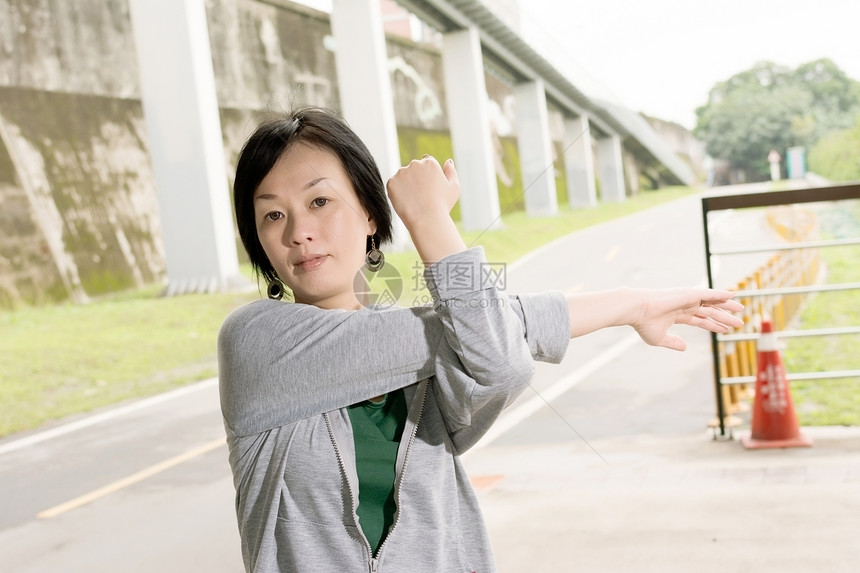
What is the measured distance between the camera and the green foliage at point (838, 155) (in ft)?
20.1

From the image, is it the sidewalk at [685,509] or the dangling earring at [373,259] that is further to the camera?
the sidewalk at [685,509]

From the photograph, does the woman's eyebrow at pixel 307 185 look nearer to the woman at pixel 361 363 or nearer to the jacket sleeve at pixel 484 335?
the woman at pixel 361 363

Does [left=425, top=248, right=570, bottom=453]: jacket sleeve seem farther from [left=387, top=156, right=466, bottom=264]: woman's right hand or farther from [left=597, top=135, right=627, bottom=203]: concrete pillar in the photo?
[left=597, top=135, right=627, bottom=203]: concrete pillar

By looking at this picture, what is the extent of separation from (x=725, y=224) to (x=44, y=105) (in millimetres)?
5474

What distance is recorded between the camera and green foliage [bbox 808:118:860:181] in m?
6.11

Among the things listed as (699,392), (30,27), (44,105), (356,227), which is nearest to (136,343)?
(44,105)

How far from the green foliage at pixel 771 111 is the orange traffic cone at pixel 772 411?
163 cm

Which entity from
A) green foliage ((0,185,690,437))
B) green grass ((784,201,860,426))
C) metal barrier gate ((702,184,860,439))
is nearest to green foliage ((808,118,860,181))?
green grass ((784,201,860,426))

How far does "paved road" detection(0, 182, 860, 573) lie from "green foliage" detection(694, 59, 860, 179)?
779 millimetres

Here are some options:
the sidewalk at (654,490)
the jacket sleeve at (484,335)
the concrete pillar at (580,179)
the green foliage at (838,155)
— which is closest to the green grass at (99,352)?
the sidewalk at (654,490)

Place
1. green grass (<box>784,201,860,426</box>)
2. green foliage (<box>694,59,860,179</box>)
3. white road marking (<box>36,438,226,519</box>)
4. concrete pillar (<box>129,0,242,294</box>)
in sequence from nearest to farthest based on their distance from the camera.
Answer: white road marking (<box>36,438,226,519</box>)
green grass (<box>784,201,860,426</box>)
green foliage (<box>694,59,860,179</box>)
concrete pillar (<box>129,0,242,294</box>)

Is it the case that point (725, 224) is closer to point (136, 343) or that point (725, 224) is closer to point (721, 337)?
point (721, 337)

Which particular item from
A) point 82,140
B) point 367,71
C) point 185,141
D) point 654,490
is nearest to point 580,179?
point 654,490

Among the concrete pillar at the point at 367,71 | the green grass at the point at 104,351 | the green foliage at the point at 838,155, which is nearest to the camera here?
the green grass at the point at 104,351
